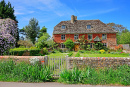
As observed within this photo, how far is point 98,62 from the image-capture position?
664cm

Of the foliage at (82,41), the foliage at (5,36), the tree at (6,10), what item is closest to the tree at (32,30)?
the tree at (6,10)

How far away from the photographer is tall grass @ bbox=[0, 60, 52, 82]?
247 inches

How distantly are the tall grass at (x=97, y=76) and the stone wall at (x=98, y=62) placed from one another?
369 millimetres

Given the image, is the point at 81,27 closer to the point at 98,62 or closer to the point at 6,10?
the point at 6,10

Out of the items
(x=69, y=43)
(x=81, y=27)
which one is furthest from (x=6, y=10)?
(x=81, y=27)

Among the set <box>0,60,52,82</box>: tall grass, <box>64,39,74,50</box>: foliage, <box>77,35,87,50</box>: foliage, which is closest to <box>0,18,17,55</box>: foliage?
<box>0,60,52,82</box>: tall grass

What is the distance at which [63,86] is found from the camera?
5.66m

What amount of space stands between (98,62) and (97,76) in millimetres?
963

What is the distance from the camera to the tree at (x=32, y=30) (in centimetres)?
4296

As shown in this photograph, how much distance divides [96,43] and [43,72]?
997 inches

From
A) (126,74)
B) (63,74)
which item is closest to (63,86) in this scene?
(63,74)

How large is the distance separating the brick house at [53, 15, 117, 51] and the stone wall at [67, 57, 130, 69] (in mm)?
23651

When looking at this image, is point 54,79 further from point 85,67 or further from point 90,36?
point 90,36

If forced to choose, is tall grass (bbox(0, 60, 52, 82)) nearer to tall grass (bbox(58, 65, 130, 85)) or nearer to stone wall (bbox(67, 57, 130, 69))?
tall grass (bbox(58, 65, 130, 85))
